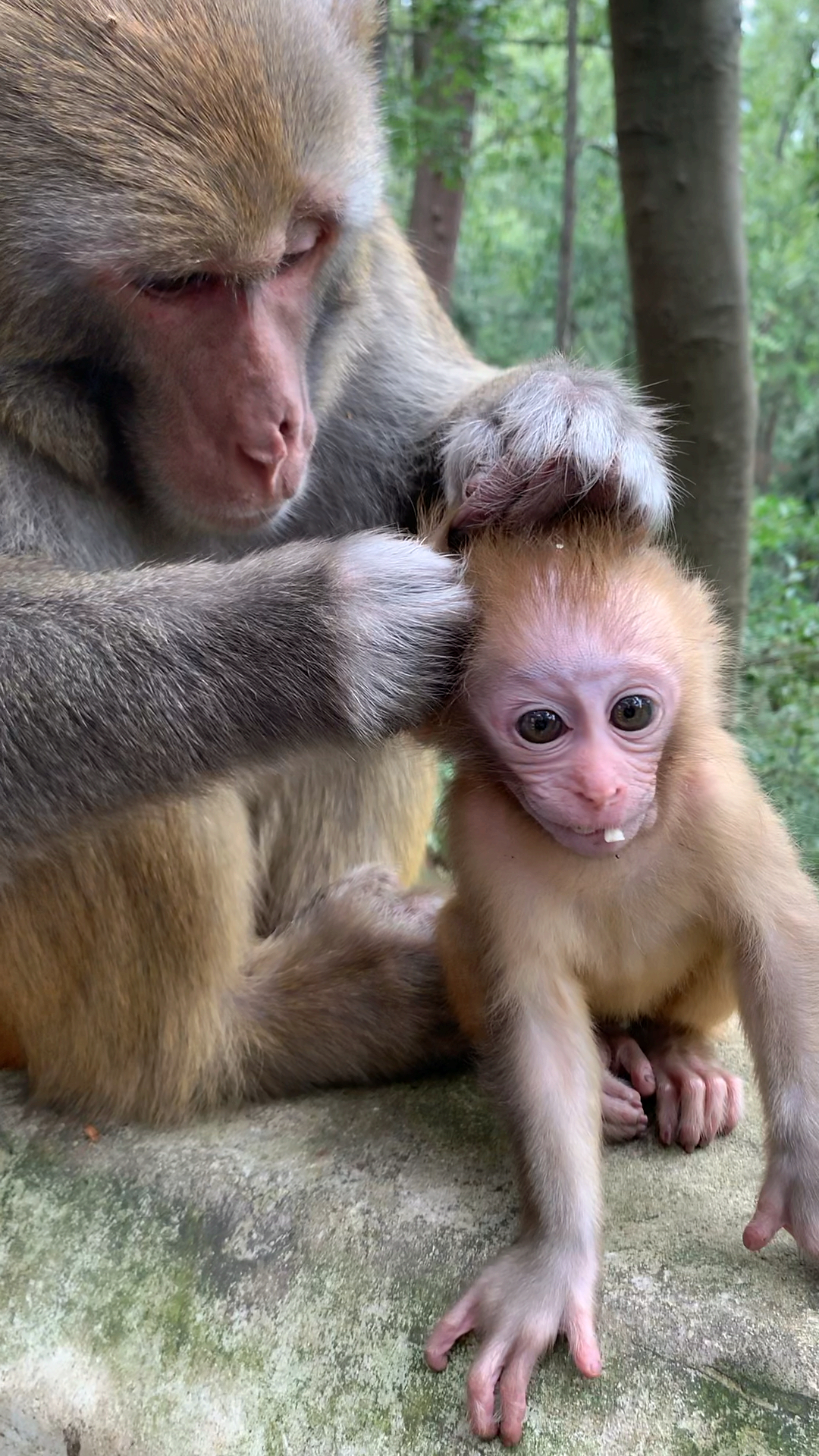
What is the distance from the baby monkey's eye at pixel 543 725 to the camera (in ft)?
5.16

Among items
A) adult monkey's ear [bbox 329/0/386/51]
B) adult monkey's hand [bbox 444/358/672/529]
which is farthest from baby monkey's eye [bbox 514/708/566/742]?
adult monkey's ear [bbox 329/0/386/51]

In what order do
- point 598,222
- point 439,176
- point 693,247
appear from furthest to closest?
point 598,222 < point 439,176 < point 693,247

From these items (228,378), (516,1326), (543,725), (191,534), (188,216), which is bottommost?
(516,1326)

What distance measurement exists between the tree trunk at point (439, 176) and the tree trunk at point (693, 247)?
3.07m

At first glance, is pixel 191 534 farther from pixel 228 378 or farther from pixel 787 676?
pixel 787 676

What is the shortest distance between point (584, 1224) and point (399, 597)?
3.02ft

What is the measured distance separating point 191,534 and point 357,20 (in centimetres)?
98

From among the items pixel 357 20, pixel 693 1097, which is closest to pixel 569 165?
pixel 357 20

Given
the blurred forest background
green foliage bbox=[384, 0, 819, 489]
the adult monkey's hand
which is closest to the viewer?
the adult monkey's hand

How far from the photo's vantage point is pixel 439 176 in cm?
696

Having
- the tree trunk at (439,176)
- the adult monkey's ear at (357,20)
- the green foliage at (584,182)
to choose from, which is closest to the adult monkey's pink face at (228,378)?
the adult monkey's ear at (357,20)

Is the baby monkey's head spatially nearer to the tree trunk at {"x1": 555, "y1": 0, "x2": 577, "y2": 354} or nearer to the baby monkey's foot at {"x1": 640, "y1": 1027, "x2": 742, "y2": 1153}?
the baby monkey's foot at {"x1": 640, "y1": 1027, "x2": 742, "y2": 1153}

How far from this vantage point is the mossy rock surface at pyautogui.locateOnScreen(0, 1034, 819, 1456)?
60.9 inches

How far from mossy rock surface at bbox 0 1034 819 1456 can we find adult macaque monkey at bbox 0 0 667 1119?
0.18 metres
